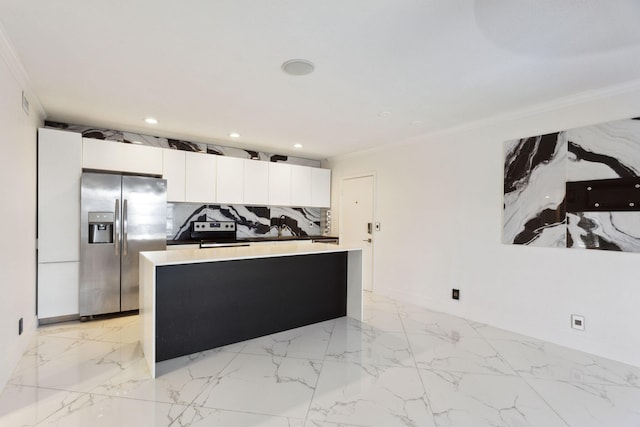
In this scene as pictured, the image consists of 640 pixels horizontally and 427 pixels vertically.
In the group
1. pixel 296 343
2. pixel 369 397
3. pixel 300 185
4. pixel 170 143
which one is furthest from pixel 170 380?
pixel 300 185

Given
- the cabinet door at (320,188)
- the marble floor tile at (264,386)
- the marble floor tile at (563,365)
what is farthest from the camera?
the cabinet door at (320,188)

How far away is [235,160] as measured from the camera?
15.1 feet

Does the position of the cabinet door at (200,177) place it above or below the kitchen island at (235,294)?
above

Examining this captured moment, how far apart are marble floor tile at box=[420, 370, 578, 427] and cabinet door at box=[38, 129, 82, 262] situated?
3761 millimetres

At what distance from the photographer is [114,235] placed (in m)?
3.44

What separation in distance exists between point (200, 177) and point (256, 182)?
0.85 metres

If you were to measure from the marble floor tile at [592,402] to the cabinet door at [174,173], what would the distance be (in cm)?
421

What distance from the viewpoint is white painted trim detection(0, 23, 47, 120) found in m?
1.96

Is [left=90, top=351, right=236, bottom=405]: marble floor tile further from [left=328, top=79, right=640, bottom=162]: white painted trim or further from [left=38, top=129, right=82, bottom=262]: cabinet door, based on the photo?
[left=328, top=79, right=640, bottom=162]: white painted trim

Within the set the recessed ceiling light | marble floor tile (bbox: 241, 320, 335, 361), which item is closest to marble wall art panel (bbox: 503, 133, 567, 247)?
marble floor tile (bbox: 241, 320, 335, 361)

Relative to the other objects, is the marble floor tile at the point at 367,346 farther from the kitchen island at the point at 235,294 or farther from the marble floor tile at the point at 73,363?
the marble floor tile at the point at 73,363

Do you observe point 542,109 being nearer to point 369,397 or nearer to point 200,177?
point 369,397

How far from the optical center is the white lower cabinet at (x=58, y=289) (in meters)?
3.19

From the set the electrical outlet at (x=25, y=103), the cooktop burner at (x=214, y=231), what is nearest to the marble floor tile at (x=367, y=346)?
the cooktop burner at (x=214, y=231)
